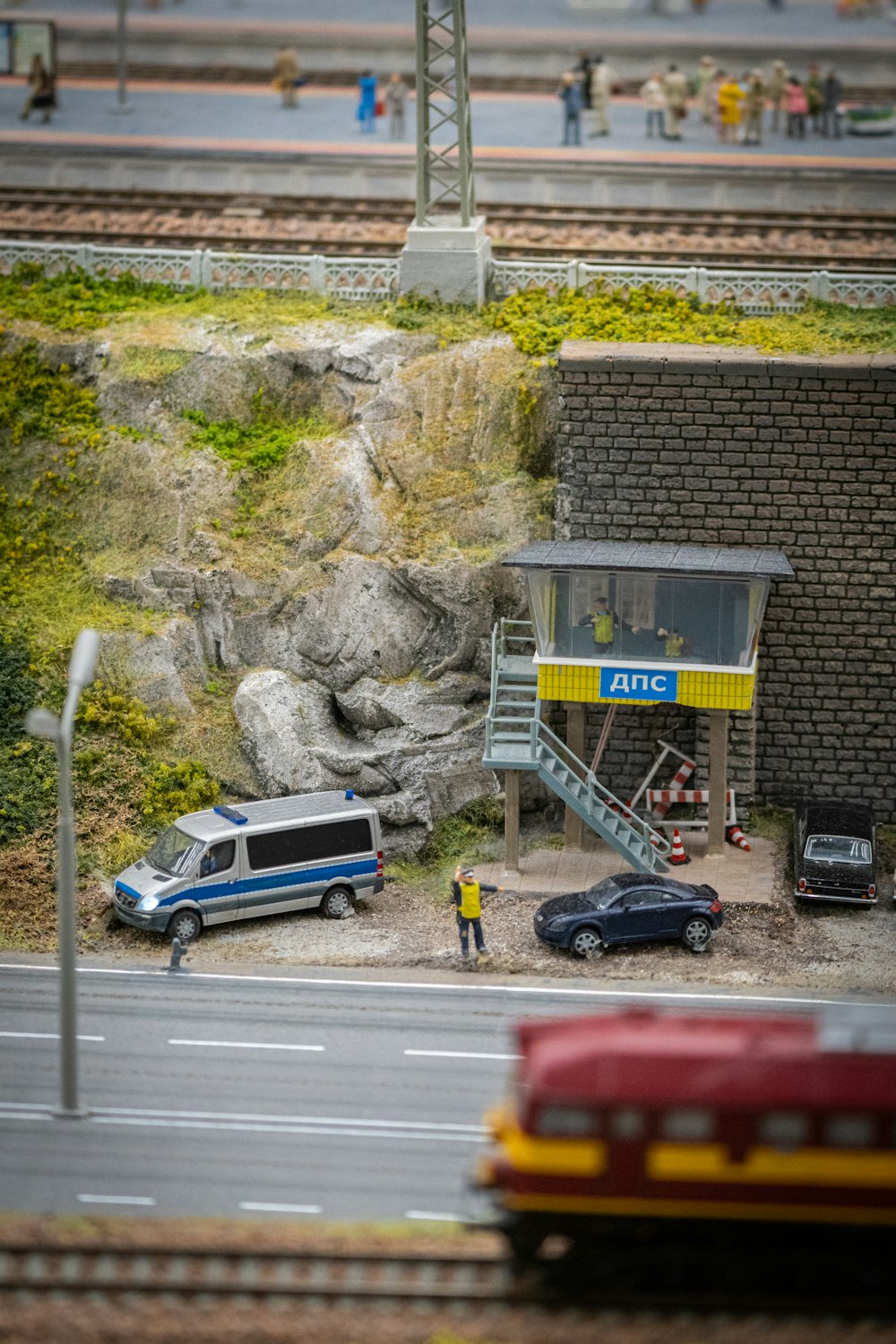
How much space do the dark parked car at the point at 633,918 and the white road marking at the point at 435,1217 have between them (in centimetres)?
817

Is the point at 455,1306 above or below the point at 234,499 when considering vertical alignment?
below

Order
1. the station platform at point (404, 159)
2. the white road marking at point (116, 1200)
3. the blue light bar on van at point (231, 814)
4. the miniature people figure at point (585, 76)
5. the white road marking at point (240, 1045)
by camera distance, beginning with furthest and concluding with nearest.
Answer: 1. the miniature people figure at point (585, 76)
2. the station platform at point (404, 159)
3. the blue light bar on van at point (231, 814)
4. the white road marking at point (240, 1045)
5. the white road marking at point (116, 1200)

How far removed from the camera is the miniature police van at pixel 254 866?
28250 millimetres

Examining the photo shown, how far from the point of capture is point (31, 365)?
112ft

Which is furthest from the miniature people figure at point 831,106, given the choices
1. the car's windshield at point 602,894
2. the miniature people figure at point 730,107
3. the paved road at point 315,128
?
the car's windshield at point 602,894

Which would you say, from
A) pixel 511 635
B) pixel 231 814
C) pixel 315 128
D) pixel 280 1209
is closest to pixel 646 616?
pixel 511 635

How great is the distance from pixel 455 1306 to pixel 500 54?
4125 cm

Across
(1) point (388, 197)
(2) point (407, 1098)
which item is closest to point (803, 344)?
(1) point (388, 197)

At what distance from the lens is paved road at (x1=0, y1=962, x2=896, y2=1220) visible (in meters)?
20.6

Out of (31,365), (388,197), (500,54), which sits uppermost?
(500,54)

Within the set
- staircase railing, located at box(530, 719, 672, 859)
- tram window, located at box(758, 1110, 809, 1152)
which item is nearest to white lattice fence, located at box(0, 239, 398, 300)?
staircase railing, located at box(530, 719, 672, 859)

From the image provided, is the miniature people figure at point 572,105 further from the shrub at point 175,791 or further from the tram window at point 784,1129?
the tram window at point 784,1129

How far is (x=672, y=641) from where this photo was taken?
1182 inches

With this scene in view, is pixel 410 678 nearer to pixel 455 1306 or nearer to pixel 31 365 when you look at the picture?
pixel 31 365
